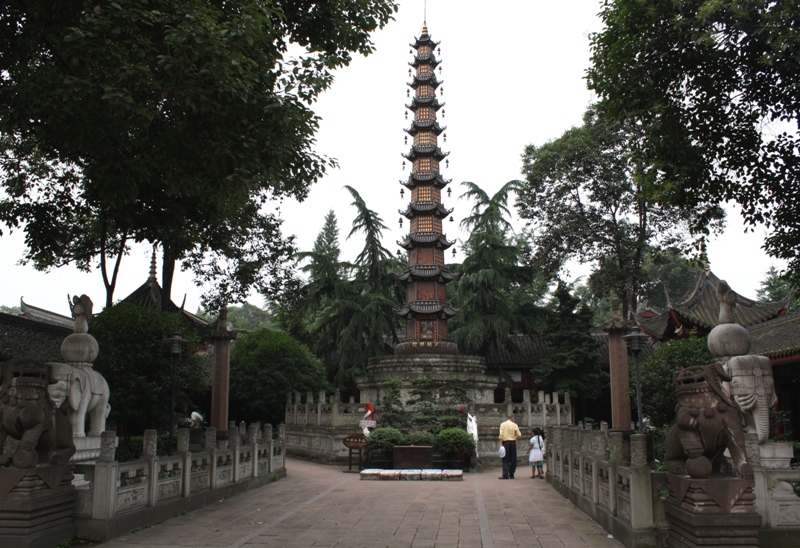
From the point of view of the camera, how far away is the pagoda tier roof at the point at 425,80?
31795 mm

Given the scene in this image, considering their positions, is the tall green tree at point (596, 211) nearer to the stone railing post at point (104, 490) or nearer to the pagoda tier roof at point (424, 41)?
the pagoda tier roof at point (424, 41)

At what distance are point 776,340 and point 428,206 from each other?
1621 centimetres

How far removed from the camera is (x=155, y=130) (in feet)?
29.1

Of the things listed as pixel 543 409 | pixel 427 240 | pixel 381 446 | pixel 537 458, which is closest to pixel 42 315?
pixel 427 240

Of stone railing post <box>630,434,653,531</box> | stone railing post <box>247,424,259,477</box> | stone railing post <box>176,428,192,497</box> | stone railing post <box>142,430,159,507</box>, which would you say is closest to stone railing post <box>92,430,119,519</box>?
stone railing post <box>142,430,159,507</box>

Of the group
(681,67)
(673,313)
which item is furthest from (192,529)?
(673,313)

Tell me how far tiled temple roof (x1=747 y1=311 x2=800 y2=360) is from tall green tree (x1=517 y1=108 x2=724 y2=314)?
6438 millimetres

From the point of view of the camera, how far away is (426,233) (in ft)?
97.0

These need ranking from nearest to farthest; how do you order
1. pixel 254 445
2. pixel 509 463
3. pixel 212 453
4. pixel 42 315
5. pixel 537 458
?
pixel 212 453
pixel 254 445
pixel 509 463
pixel 537 458
pixel 42 315

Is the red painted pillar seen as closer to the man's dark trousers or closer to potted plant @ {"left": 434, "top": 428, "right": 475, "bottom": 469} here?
the man's dark trousers

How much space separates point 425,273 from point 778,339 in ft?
49.4

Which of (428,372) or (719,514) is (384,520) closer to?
(719,514)

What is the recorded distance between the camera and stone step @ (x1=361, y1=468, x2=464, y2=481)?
46.3 ft

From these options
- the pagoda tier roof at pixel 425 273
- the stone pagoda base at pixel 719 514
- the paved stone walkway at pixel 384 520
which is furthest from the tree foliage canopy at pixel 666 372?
the pagoda tier roof at pixel 425 273
